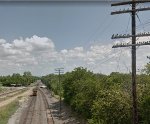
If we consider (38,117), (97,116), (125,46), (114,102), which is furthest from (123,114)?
(38,117)

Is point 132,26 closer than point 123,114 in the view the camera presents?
Yes

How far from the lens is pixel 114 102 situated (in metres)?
31.9

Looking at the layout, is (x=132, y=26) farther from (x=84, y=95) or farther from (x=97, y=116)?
(x=84, y=95)

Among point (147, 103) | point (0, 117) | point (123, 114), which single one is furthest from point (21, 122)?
point (147, 103)

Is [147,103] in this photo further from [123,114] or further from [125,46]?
[125,46]

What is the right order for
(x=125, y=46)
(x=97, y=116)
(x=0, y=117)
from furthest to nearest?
(x=0, y=117), (x=97, y=116), (x=125, y=46)

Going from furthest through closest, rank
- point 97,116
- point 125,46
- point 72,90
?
point 72,90 → point 97,116 → point 125,46

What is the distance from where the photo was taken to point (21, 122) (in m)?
56.9

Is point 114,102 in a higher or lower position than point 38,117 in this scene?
higher

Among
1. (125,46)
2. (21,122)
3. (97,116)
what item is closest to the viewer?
(125,46)

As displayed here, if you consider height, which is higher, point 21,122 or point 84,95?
point 84,95

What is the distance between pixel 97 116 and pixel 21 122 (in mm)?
25380

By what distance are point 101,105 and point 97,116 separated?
1.62 meters

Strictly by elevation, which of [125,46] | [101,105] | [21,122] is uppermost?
[125,46]
